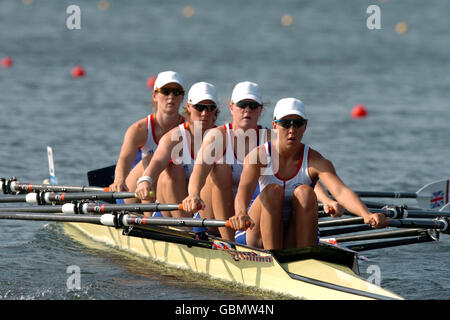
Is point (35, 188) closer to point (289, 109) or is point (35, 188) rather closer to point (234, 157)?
point (234, 157)

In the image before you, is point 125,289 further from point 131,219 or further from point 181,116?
point 181,116

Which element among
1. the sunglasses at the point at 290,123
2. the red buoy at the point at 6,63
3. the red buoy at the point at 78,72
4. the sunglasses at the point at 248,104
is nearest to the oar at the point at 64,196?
the sunglasses at the point at 248,104

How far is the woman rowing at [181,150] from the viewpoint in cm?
773

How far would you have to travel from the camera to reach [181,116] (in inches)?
346

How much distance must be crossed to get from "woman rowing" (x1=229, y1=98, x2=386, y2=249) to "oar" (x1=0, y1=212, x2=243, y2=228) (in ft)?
1.09

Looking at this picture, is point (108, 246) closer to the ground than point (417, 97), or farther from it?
closer to the ground

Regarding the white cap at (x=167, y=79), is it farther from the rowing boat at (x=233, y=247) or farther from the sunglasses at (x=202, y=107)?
Answer: the rowing boat at (x=233, y=247)

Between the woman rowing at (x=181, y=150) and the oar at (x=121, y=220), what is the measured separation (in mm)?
281

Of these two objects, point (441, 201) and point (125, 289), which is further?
point (441, 201)

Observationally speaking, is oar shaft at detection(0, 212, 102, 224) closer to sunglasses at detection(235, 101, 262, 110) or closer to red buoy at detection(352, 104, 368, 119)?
sunglasses at detection(235, 101, 262, 110)
